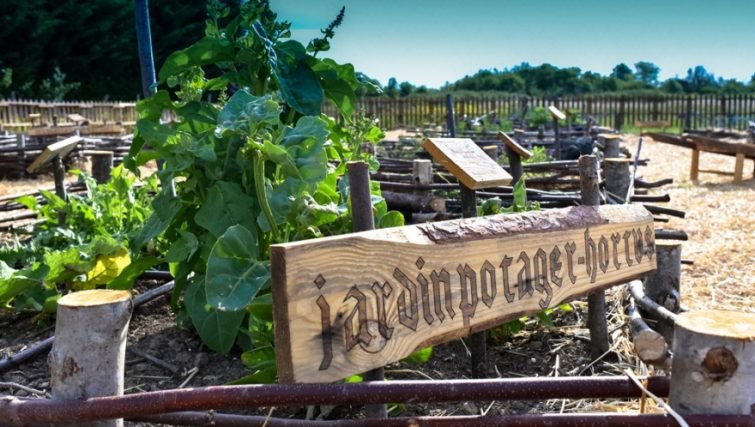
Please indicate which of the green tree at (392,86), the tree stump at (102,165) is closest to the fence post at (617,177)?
the tree stump at (102,165)

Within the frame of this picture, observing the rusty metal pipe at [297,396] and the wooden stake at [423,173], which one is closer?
the rusty metal pipe at [297,396]

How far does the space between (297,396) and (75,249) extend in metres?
1.81

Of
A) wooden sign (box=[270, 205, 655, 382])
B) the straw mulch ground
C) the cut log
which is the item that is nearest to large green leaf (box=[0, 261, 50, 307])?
wooden sign (box=[270, 205, 655, 382])

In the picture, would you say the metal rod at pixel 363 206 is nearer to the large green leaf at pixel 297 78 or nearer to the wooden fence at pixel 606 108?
the large green leaf at pixel 297 78

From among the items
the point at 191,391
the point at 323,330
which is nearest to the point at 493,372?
the point at 323,330

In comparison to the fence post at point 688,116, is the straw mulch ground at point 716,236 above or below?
below

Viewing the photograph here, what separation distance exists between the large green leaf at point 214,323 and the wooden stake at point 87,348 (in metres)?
0.56

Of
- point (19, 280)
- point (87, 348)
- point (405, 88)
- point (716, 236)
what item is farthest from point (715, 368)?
point (405, 88)

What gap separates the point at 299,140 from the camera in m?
2.16

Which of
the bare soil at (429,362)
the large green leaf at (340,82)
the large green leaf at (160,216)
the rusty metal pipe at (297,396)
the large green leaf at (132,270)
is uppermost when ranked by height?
the large green leaf at (340,82)

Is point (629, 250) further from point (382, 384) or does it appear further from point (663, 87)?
point (663, 87)

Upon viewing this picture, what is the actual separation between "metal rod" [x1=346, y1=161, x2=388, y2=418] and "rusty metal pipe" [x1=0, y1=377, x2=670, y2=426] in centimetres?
16

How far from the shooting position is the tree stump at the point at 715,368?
5.05 ft

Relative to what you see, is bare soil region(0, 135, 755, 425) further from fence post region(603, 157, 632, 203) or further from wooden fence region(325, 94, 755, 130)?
wooden fence region(325, 94, 755, 130)
